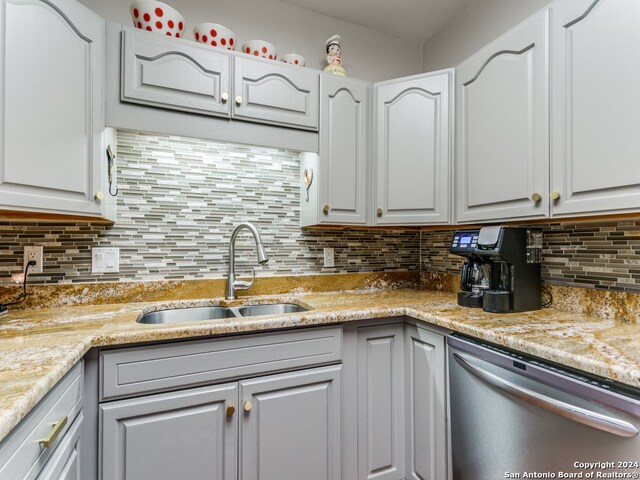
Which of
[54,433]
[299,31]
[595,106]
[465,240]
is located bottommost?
[54,433]

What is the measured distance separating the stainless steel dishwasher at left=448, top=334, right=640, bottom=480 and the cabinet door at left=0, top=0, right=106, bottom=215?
1.52m

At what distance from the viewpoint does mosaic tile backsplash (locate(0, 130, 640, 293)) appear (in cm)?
143

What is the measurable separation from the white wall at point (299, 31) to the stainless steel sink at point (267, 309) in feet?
4.72

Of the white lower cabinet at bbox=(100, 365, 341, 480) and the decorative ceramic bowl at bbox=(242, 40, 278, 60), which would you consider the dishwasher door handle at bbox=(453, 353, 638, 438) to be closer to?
the white lower cabinet at bbox=(100, 365, 341, 480)

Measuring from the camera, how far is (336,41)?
198cm

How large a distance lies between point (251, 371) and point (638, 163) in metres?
1.43

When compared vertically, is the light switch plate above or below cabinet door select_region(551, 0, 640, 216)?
below

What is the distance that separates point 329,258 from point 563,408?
1379mm

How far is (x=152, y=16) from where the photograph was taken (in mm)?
1476

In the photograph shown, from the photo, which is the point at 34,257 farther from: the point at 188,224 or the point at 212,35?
the point at 212,35

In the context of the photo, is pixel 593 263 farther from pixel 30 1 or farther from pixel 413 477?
pixel 30 1

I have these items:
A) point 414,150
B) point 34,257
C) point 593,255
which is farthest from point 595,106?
point 34,257

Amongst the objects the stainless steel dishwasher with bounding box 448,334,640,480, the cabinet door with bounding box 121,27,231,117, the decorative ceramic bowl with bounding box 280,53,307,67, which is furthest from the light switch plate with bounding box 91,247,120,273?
the stainless steel dishwasher with bounding box 448,334,640,480

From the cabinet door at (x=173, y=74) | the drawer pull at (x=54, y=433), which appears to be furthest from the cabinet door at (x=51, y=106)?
the drawer pull at (x=54, y=433)
